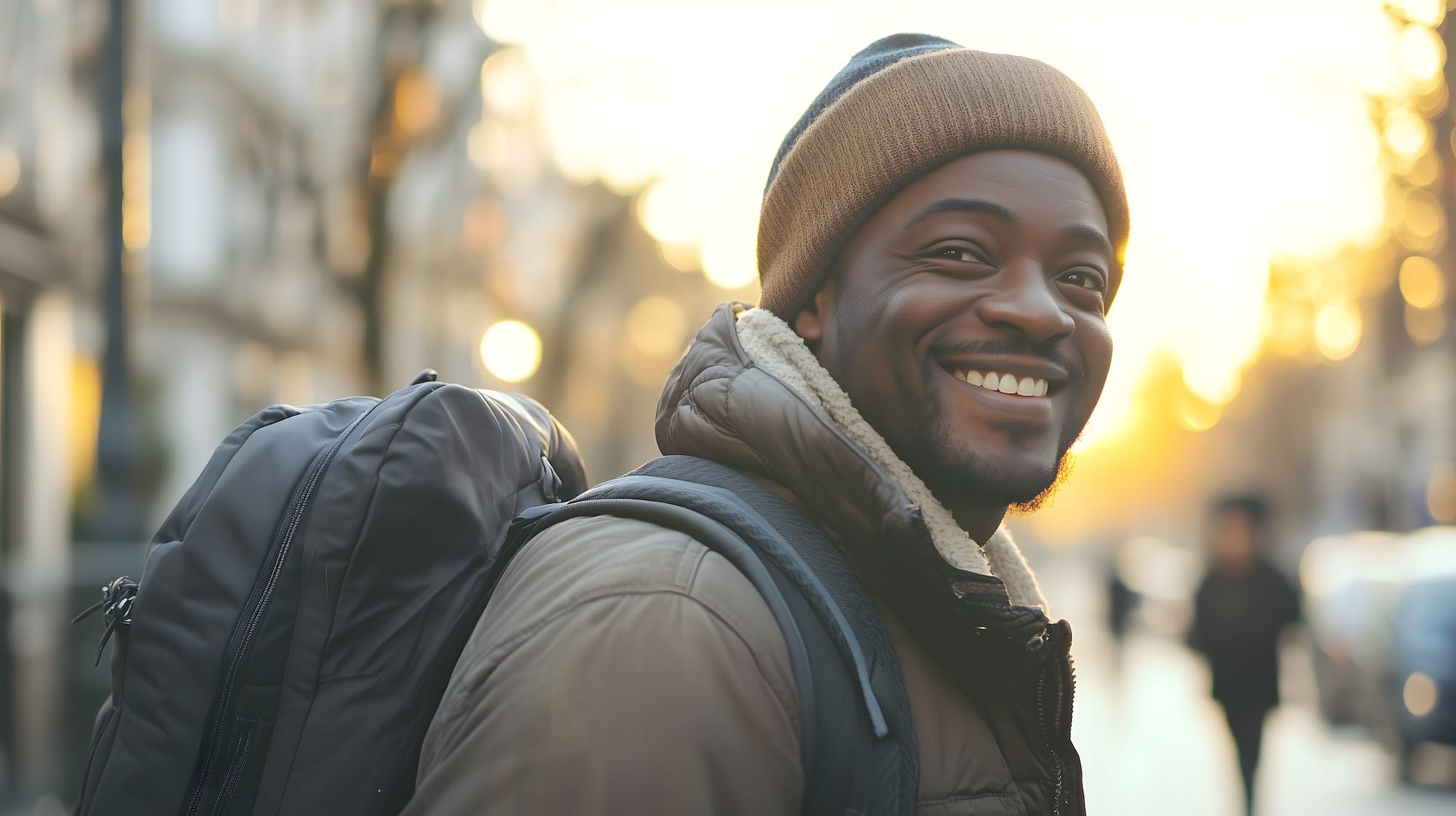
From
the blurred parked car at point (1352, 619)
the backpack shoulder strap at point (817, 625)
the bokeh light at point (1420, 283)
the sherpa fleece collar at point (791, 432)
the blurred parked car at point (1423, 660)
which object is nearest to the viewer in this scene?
the backpack shoulder strap at point (817, 625)

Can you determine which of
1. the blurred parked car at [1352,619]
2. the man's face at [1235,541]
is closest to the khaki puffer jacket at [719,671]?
the man's face at [1235,541]

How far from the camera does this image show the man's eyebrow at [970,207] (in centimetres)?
203

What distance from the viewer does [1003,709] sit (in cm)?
190

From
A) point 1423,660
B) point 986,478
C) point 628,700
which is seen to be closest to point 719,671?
point 628,700

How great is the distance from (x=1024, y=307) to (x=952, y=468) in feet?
0.85

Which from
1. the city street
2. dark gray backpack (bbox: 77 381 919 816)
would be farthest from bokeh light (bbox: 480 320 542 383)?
dark gray backpack (bbox: 77 381 919 816)

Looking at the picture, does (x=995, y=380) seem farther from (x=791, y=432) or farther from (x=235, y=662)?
(x=235, y=662)

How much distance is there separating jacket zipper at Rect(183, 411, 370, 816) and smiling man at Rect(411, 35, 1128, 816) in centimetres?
29

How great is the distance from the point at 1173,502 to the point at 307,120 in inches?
2846

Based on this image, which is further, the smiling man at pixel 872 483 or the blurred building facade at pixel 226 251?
the blurred building facade at pixel 226 251

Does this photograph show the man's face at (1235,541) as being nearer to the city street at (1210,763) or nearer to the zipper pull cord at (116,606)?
the city street at (1210,763)

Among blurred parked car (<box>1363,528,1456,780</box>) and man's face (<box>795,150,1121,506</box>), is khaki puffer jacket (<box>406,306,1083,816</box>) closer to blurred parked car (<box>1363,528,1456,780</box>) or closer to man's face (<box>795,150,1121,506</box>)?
man's face (<box>795,150,1121,506</box>)

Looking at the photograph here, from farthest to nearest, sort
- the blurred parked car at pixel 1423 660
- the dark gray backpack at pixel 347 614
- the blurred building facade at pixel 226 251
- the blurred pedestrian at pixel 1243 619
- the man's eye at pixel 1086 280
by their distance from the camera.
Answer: the blurred parked car at pixel 1423 660 → the blurred building facade at pixel 226 251 → the blurred pedestrian at pixel 1243 619 → the man's eye at pixel 1086 280 → the dark gray backpack at pixel 347 614

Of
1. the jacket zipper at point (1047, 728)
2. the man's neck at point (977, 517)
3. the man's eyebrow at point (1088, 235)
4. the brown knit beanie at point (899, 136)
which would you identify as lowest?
the jacket zipper at point (1047, 728)
